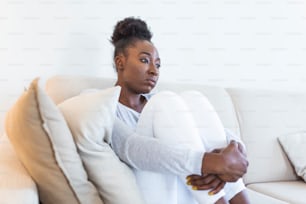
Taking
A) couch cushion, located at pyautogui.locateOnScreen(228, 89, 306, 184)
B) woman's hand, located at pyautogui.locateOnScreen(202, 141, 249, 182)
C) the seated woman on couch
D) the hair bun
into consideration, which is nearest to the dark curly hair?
the hair bun

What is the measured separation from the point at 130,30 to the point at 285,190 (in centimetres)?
79

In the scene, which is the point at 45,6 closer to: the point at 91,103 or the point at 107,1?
the point at 107,1

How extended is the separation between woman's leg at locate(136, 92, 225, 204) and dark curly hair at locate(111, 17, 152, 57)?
386 mm

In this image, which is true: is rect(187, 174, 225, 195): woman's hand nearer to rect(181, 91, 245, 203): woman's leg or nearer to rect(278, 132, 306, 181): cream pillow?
rect(181, 91, 245, 203): woman's leg

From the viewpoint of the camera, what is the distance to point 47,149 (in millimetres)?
802

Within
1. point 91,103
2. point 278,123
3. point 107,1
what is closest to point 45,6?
point 107,1

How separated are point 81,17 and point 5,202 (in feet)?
3.45

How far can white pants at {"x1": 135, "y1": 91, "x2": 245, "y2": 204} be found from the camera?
1041 millimetres

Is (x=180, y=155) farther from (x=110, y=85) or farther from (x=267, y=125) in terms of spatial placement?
(x=267, y=125)

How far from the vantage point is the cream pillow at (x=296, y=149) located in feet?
4.99

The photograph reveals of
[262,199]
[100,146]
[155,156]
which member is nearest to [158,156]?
[155,156]

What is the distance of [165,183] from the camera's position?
3.48ft

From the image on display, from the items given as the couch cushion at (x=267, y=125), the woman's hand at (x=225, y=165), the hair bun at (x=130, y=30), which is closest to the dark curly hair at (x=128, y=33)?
the hair bun at (x=130, y=30)

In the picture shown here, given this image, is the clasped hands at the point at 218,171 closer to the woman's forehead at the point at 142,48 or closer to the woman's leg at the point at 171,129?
the woman's leg at the point at 171,129
